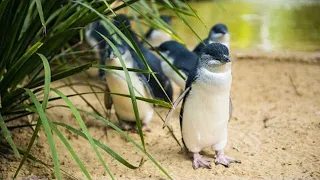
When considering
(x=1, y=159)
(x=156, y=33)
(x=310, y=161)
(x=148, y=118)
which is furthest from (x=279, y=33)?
(x=1, y=159)

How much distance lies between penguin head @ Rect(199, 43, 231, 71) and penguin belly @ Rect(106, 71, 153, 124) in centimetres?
62

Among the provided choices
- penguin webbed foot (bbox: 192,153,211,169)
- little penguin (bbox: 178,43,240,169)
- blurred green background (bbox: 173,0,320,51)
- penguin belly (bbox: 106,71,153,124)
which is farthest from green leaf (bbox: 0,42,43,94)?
blurred green background (bbox: 173,0,320,51)

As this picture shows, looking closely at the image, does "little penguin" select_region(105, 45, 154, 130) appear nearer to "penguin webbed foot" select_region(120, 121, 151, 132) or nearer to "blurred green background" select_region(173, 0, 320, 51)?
"penguin webbed foot" select_region(120, 121, 151, 132)

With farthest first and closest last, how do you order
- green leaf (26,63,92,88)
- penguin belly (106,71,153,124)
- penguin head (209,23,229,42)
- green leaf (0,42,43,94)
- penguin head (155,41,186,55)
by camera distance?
penguin head (209,23,229,42)
penguin head (155,41,186,55)
penguin belly (106,71,153,124)
green leaf (0,42,43,94)
green leaf (26,63,92,88)

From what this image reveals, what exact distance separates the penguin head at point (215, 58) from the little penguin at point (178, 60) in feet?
3.62

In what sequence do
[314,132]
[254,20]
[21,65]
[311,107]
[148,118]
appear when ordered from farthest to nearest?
1. [254,20]
2. [311,107]
3. [148,118]
4. [314,132]
5. [21,65]

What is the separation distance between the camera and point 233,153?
3.41 meters

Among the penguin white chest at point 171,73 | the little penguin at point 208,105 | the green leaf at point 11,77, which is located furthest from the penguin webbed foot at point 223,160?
the penguin white chest at point 171,73

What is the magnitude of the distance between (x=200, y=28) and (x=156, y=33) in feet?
5.13

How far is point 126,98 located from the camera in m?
3.77

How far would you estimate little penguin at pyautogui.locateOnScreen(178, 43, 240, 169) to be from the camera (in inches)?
122

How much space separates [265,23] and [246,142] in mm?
A: 4072

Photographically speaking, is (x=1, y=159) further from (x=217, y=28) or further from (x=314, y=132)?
(x=217, y=28)

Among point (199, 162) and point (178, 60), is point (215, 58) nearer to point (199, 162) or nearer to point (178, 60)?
point (199, 162)
